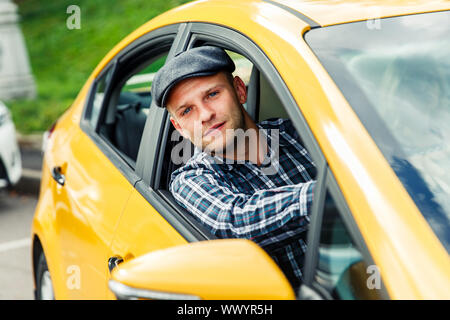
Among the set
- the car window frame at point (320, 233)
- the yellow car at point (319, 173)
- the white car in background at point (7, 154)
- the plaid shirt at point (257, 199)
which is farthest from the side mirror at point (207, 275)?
the white car in background at point (7, 154)

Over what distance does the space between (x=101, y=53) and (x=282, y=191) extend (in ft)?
32.6

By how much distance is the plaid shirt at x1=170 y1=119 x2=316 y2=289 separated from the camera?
1.68m

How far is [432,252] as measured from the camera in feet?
4.20

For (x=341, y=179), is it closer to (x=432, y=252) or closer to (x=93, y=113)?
(x=432, y=252)

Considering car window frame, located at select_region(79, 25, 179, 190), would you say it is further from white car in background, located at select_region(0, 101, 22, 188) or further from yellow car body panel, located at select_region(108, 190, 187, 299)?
white car in background, located at select_region(0, 101, 22, 188)

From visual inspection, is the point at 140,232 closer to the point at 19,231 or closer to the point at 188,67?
the point at 188,67

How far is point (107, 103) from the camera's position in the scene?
2.98 meters

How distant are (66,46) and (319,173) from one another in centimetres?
1188

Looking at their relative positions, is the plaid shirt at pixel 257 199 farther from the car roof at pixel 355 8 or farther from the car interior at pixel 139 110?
the car roof at pixel 355 8

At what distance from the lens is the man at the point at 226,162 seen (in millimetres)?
1761

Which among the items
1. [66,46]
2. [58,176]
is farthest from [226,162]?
[66,46]

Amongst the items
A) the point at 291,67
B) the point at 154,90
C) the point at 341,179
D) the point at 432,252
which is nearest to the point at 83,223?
the point at 154,90

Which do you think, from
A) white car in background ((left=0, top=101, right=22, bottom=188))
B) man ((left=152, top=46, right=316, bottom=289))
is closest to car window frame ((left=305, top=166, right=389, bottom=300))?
man ((left=152, top=46, right=316, bottom=289))

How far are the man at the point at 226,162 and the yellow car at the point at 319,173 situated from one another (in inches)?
2.9
